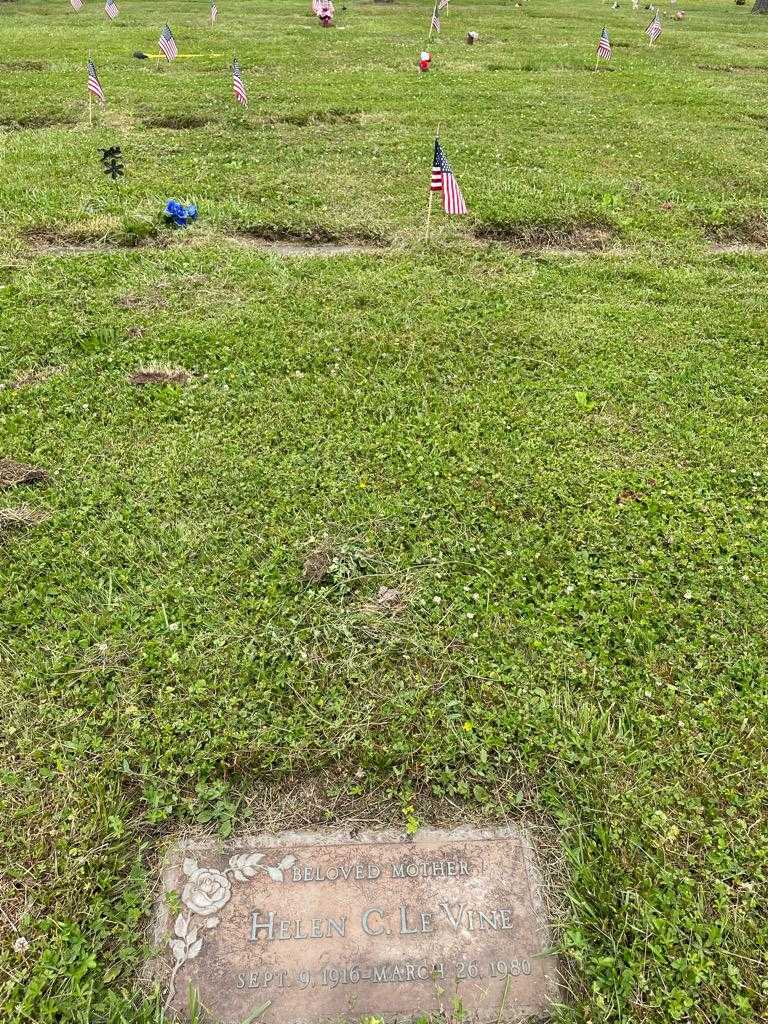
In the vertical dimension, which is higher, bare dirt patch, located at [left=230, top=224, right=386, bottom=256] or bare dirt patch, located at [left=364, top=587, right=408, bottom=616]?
bare dirt patch, located at [left=230, top=224, right=386, bottom=256]

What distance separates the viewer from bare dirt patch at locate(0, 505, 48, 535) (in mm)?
4289

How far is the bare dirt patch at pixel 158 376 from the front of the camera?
18.2ft

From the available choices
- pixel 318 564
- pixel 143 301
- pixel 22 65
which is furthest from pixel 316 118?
pixel 318 564

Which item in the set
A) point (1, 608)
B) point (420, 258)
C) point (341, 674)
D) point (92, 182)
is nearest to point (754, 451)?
Result: point (341, 674)

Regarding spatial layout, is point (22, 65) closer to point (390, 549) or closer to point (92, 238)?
point (92, 238)

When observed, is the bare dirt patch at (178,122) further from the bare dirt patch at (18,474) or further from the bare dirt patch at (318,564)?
the bare dirt patch at (318,564)

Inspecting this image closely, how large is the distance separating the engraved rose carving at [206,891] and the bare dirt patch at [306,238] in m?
6.83

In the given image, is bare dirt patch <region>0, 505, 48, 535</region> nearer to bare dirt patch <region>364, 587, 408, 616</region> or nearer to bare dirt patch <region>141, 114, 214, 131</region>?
bare dirt patch <region>364, 587, 408, 616</region>

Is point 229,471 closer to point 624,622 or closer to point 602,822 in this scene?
point 624,622

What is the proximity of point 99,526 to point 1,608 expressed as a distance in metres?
0.76

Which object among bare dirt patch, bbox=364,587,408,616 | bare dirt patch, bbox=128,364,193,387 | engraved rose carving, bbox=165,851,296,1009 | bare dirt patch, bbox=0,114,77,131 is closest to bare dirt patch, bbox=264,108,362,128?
bare dirt patch, bbox=0,114,77,131

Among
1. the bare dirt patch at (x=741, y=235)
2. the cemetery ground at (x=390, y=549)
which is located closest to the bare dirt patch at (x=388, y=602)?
the cemetery ground at (x=390, y=549)

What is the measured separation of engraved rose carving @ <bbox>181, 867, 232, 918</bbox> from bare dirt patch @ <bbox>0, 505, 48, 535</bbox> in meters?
2.52

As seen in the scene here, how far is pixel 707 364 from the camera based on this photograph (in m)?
5.88
